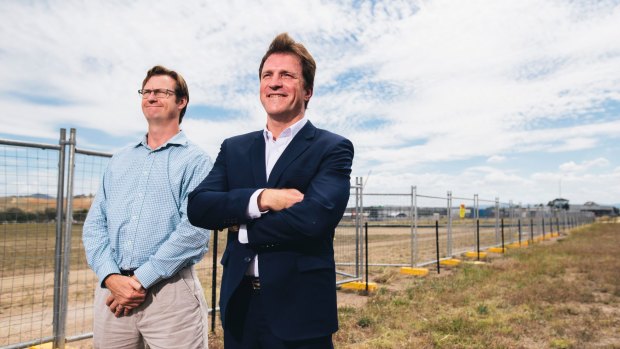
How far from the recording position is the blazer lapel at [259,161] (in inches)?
73.2

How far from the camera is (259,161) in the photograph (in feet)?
6.19

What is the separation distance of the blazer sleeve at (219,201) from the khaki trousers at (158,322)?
21.9 inches

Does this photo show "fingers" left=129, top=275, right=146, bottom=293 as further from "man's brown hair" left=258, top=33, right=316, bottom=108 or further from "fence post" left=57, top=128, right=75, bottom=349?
"fence post" left=57, top=128, right=75, bottom=349

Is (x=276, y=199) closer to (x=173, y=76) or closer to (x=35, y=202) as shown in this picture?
(x=173, y=76)

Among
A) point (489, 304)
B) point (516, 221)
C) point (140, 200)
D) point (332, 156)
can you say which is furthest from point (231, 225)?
point (516, 221)

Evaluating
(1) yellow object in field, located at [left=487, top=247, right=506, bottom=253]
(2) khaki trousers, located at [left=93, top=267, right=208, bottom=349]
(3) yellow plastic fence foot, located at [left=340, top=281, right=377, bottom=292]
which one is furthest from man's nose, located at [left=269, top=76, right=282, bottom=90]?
(1) yellow object in field, located at [left=487, top=247, right=506, bottom=253]

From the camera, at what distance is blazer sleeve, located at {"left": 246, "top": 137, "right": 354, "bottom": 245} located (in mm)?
1662

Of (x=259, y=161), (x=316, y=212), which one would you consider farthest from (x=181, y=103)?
(x=316, y=212)

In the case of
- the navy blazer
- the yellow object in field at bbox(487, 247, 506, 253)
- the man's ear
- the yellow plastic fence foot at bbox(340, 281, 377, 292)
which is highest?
the man's ear

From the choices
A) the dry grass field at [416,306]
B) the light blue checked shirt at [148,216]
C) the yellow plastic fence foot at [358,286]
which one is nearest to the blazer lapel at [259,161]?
the light blue checked shirt at [148,216]

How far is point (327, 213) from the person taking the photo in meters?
1.71

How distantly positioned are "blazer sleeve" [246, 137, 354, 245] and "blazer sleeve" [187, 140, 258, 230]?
0.09 m

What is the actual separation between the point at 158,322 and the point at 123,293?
231 mm

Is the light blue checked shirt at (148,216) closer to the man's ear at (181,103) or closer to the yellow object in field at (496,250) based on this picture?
the man's ear at (181,103)
